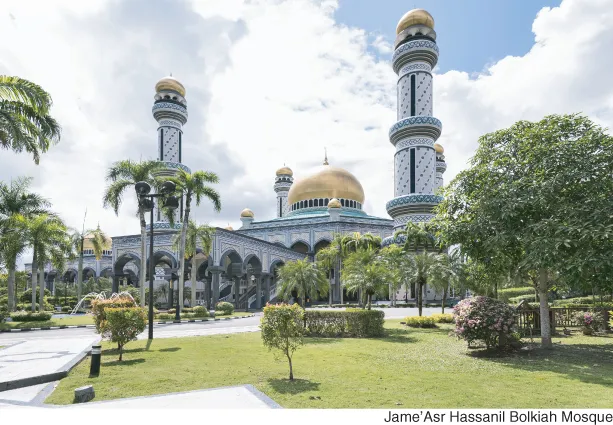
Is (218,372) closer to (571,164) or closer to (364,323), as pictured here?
(364,323)

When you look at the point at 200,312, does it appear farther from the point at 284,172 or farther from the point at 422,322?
the point at 284,172

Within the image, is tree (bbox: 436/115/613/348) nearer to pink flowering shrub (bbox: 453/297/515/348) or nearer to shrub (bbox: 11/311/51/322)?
pink flowering shrub (bbox: 453/297/515/348)

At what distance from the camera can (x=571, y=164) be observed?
1230 cm

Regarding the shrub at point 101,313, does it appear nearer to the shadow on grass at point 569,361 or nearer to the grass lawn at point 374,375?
the grass lawn at point 374,375

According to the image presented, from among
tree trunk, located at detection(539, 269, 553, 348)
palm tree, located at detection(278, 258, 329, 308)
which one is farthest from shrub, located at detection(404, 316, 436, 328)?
tree trunk, located at detection(539, 269, 553, 348)

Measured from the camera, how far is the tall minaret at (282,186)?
80.2 metres

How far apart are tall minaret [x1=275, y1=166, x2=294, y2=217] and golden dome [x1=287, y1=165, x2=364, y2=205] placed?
11015 millimetres

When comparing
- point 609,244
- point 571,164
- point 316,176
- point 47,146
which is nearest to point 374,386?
point 609,244

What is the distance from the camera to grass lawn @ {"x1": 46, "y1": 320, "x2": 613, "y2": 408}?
717 cm

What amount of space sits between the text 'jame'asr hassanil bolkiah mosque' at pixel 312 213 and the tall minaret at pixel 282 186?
577 inches

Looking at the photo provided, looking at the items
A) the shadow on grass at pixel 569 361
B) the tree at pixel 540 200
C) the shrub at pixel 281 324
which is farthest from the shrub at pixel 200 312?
the shrub at pixel 281 324

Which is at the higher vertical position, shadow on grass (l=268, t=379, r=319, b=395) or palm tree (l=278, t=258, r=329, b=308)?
palm tree (l=278, t=258, r=329, b=308)

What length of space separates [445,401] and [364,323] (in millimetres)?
10622

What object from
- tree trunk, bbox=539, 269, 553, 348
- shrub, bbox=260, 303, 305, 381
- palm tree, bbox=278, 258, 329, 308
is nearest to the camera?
shrub, bbox=260, 303, 305, 381
